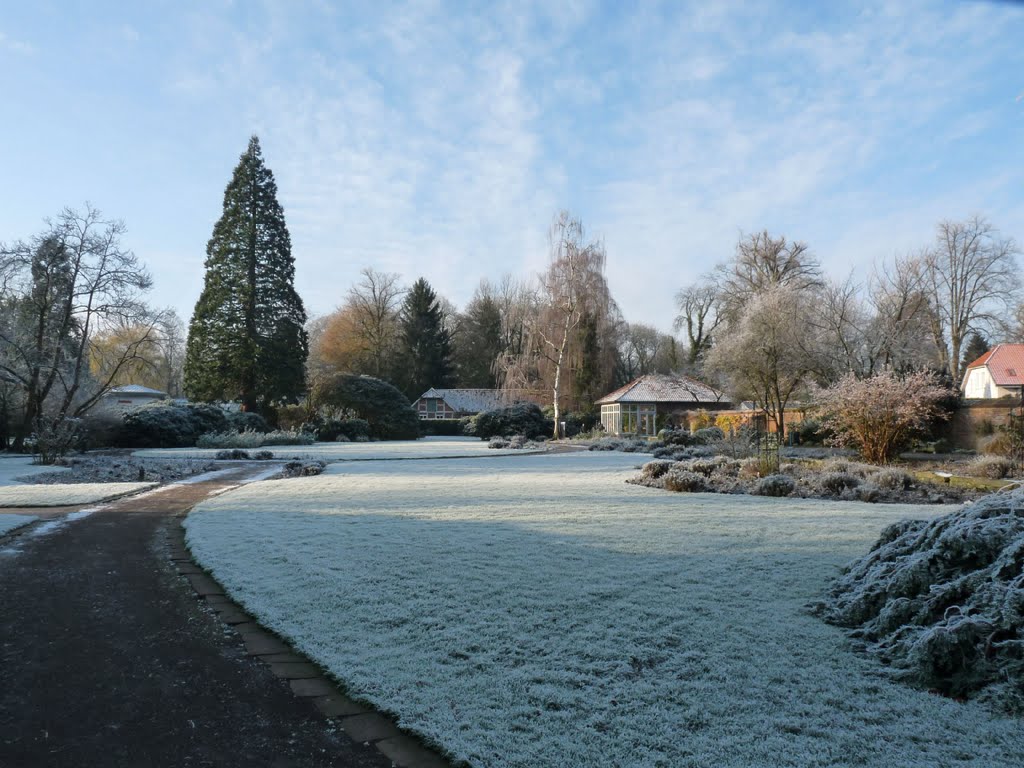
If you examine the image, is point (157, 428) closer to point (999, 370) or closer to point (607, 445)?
point (607, 445)

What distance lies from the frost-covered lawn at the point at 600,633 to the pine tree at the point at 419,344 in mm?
44877

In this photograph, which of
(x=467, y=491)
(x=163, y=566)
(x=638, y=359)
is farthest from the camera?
(x=638, y=359)

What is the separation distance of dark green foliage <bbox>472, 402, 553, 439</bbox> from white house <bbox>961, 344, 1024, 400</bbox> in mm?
21223

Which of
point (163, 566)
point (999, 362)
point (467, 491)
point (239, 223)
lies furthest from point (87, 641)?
point (999, 362)

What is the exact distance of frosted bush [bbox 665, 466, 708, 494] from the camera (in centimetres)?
1088

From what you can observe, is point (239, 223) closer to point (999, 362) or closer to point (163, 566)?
point (163, 566)

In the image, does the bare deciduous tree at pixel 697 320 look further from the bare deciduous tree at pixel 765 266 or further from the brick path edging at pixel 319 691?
the brick path edging at pixel 319 691

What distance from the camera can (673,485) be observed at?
1096 cm

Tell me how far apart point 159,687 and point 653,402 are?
111 ft

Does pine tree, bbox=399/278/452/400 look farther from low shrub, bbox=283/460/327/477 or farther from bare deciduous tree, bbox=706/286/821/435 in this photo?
low shrub, bbox=283/460/327/477

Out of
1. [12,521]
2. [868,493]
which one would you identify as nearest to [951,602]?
[868,493]

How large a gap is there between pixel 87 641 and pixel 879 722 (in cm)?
417

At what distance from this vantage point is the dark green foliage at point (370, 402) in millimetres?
34094

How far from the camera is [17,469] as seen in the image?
15602mm
